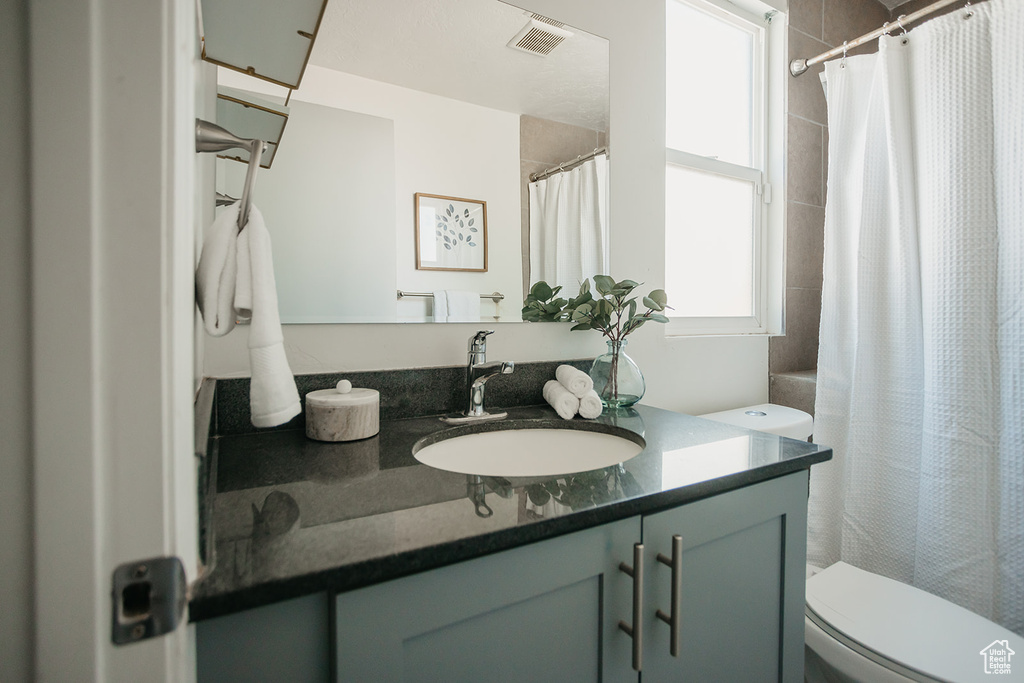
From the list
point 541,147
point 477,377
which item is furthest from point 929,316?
point 477,377

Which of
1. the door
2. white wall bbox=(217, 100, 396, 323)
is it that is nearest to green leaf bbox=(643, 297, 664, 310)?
white wall bbox=(217, 100, 396, 323)

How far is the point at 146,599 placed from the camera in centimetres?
34

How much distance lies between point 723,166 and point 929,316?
2.58 ft

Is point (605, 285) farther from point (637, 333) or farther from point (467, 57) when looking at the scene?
point (467, 57)

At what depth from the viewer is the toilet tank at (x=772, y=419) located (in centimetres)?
148

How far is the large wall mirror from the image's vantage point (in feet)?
3.19

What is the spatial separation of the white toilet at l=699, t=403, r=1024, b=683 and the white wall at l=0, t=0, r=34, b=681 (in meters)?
1.23

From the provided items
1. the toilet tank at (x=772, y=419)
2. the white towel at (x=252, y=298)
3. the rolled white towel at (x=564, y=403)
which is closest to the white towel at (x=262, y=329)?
the white towel at (x=252, y=298)

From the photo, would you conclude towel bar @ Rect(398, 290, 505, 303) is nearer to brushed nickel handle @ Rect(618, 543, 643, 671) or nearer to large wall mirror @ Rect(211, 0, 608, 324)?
large wall mirror @ Rect(211, 0, 608, 324)

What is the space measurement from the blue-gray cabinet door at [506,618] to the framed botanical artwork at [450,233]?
2.34ft

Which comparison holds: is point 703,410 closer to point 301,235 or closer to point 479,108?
→ point 479,108

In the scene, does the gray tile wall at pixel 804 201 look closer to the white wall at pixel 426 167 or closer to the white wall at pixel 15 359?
the white wall at pixel 426 167

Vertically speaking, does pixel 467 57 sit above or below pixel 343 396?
above

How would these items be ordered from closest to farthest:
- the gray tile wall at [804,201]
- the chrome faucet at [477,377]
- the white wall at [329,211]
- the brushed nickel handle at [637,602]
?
the brushed nickel handle at [637,602]
the white wall at [329,211]
the chrome faucet at [477,377]
the gray tile wall at [804,201]
